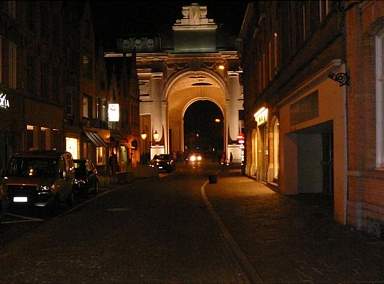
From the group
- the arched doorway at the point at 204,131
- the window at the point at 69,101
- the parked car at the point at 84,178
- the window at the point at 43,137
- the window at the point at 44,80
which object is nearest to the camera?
the parked car at the point at 84,178

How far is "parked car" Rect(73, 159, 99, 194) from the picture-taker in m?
25.0

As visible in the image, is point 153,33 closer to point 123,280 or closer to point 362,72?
point 362,72

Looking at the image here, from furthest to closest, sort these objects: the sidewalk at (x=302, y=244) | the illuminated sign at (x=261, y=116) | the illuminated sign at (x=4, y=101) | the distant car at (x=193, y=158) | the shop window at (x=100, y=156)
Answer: the distant car at (x=193, y=158) < the shop window at (x=100, y=156) < the illuminated sign at (x=261, y=116) < the illuminated sign at (x=4, y=101) < the sidewalk at (x=302, y=244)

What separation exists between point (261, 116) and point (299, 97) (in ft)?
39.8

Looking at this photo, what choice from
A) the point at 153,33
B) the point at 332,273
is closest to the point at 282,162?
the point at 332,273

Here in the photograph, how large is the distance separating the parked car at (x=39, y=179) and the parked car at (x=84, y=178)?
344 cm

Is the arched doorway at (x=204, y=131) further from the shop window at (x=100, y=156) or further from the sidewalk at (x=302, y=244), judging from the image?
the sidewalk at (x=302, y=244)

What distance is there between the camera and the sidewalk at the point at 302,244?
9.13m

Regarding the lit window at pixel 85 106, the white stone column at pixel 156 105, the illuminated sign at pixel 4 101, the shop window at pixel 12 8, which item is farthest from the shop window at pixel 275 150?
the white stone column at pixel 156 105

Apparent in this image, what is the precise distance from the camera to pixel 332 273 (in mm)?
9133

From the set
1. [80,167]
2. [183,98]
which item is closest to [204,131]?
[183,98]

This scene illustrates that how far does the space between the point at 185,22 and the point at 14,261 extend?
63.5m

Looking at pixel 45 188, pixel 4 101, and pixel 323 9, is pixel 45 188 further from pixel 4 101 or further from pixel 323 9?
pixel 4 101

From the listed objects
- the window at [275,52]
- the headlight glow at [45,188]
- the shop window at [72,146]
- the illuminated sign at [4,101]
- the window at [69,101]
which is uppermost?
the window at [275,52]
